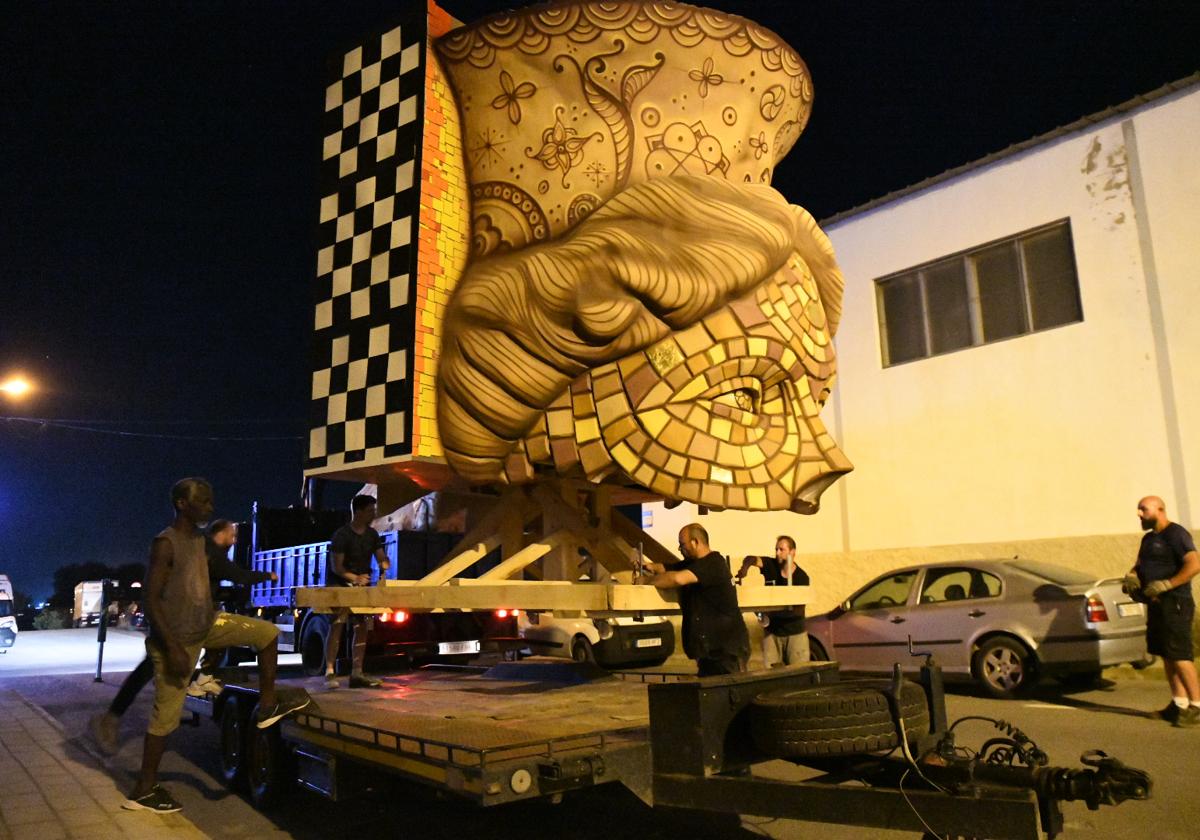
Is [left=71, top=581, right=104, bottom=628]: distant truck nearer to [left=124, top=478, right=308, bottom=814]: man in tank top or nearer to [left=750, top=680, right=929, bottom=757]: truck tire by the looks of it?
[left=124, top=478, right=308, bottom=814]: man in tank top

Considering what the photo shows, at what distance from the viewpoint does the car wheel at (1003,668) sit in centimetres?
734

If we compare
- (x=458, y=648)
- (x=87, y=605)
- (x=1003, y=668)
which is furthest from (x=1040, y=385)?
(x=87, y=605)

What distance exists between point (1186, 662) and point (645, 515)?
943 cm

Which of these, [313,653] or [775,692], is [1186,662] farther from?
[313,653]

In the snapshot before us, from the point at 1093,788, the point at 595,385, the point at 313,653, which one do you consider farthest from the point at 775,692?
the point at 313,653

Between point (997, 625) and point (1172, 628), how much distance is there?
1635 millimetres

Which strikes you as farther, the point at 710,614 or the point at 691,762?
the point at 710,614

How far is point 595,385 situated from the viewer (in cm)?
444

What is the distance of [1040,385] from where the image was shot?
1001cm

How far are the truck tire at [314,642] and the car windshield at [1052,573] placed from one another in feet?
20.0

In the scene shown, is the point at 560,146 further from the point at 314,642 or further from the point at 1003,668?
the point at 1003,668

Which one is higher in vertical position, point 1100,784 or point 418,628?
point 418,628

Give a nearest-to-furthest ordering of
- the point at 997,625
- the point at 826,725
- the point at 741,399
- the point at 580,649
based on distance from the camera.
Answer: the point at 826,725
the point at 741,399
the point at 997,625
the point at 580,649

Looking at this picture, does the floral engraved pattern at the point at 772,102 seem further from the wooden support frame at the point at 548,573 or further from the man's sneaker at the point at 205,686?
the man's sneaker at the point at 205,686
